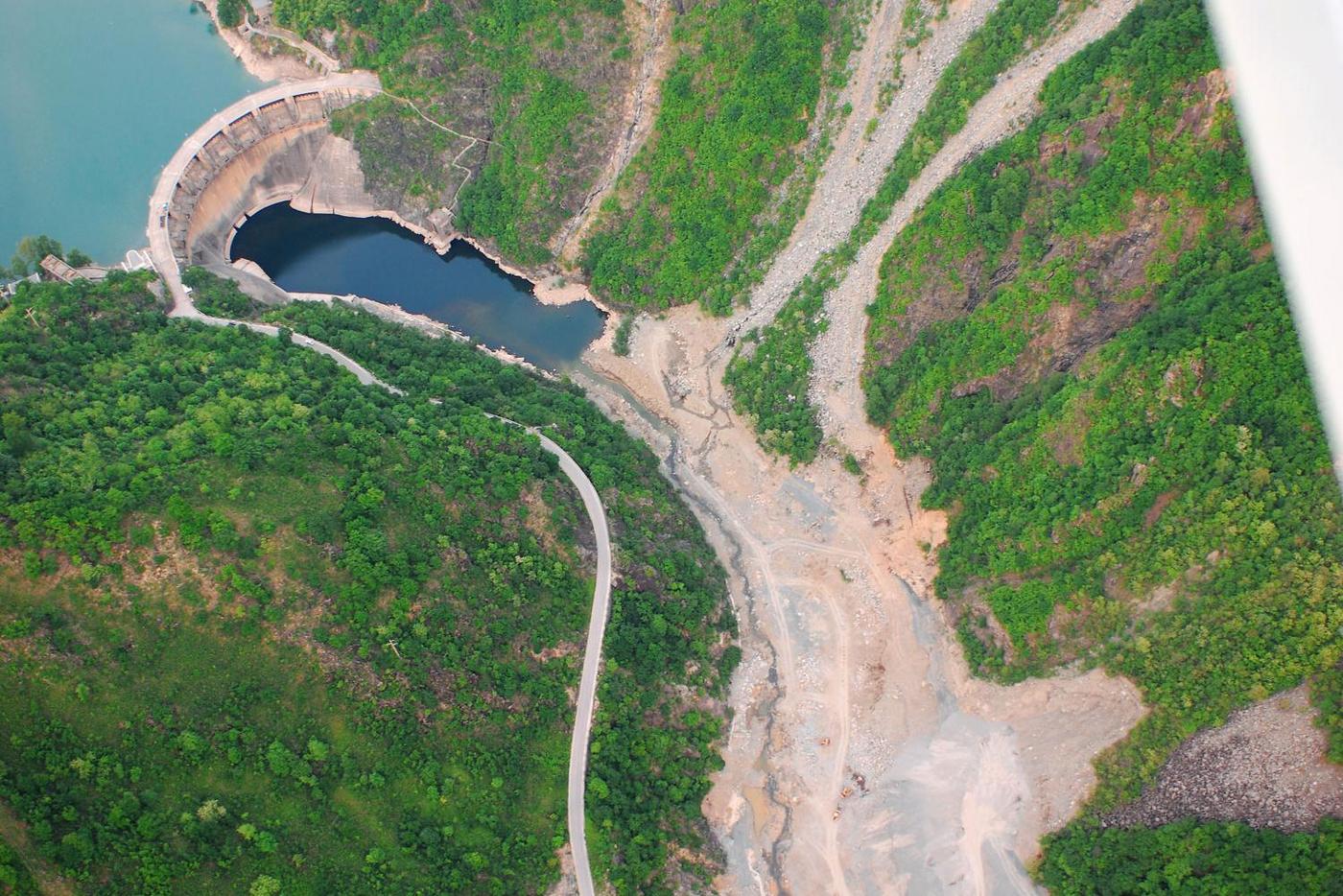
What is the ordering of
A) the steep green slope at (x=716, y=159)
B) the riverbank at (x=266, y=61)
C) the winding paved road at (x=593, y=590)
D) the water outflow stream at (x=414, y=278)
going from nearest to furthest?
the winding paved road at (x=593, y=590)
the steep green slope at (x=716, y=159)
the water outflow stream at (x=414, y=278)
the riverbank at (x=266, y=61)

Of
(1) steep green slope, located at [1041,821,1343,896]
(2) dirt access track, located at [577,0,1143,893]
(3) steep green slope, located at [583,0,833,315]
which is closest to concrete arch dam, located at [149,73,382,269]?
(3) steep green slope, located at [583,0,833,315]

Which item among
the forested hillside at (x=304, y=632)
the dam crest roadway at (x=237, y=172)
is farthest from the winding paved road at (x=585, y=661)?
the dam crest roadway at (x=237, y=172)

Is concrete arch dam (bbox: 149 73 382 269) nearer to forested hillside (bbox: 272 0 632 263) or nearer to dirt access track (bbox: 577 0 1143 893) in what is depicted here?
forested hillside (bbox: 272 0 632 263)

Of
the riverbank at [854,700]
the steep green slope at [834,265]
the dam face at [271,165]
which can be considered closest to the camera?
the riverbank at [854,700]

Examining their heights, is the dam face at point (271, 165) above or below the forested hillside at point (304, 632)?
above

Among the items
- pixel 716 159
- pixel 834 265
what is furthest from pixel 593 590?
pixel 716 159

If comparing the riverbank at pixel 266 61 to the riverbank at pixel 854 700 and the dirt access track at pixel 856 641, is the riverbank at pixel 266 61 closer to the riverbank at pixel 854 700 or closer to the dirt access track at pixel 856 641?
the dirt access track at pixel 856 641

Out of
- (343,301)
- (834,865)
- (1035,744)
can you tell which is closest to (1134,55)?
(1035,744)
